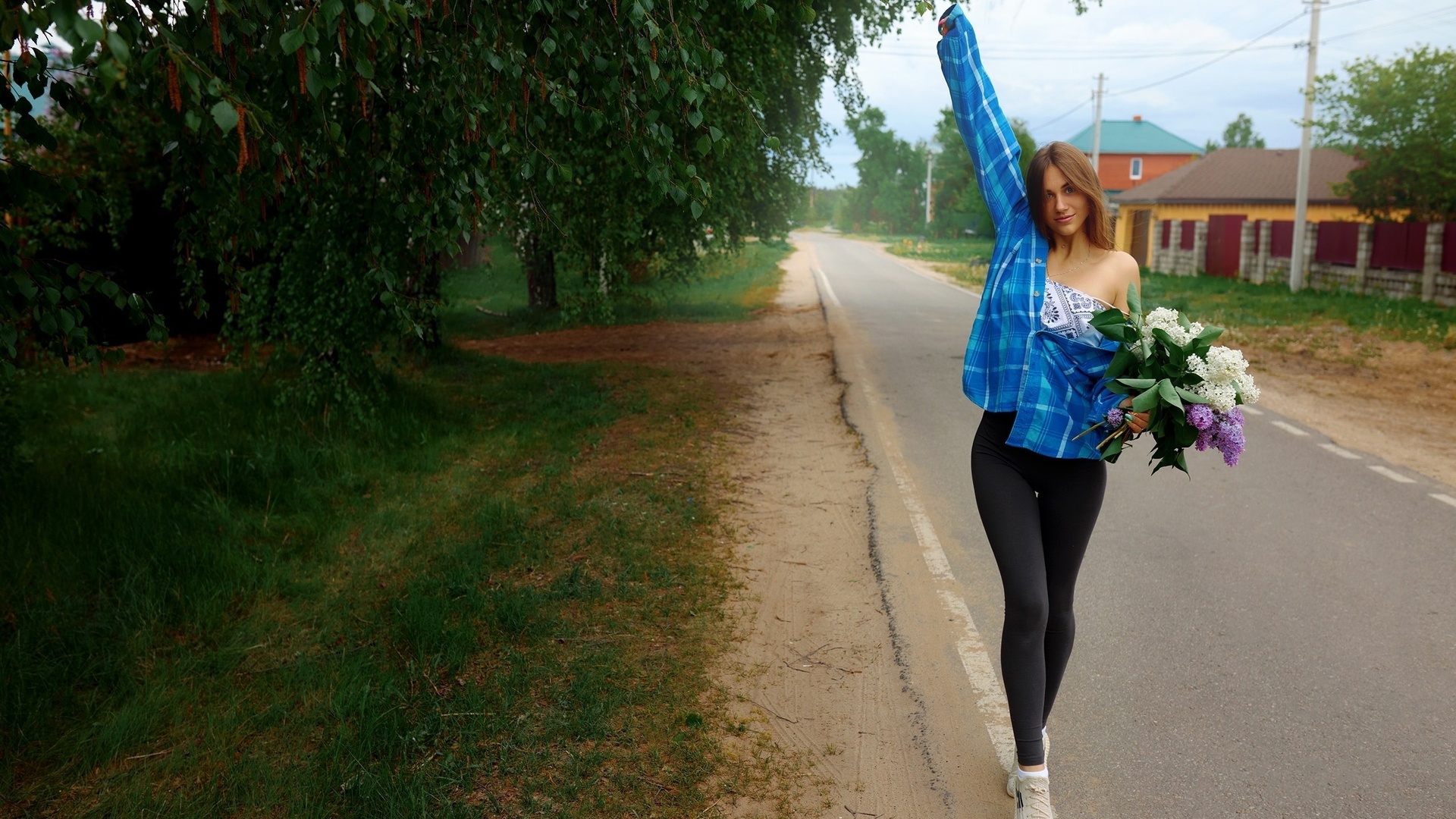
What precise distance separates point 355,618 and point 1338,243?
26.6 meters

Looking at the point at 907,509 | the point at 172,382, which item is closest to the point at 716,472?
the point at 907,509

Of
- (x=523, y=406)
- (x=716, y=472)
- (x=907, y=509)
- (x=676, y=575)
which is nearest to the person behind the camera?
(x=676, y=575)

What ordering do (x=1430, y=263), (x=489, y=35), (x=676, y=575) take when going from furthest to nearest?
1. (x=1430, y=263)
2. (x=676, y=575)
3. (x=489, y=35)

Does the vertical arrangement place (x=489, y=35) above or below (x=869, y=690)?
above

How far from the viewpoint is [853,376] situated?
1314 cm

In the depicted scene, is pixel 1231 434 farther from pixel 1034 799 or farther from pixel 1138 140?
pixel 1138 140

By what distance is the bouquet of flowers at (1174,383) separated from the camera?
317 cm

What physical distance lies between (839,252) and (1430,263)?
128 feet

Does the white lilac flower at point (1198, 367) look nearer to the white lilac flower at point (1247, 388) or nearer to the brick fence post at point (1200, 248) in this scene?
the white lilac flower at point (1247, 388)

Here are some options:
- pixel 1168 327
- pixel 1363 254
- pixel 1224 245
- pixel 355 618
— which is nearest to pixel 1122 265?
pixel 1168 327

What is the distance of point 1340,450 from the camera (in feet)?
30.3

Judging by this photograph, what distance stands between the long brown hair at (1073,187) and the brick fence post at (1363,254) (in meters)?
24.5

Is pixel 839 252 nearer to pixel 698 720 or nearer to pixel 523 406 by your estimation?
pixel 523 406

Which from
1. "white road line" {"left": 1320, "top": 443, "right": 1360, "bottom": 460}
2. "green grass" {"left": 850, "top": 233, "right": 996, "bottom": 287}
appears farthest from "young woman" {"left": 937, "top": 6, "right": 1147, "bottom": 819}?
"green grass" {"left": 850, "top": 233, "right": 996, "bottom": 287}
